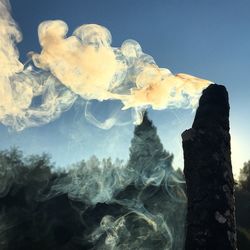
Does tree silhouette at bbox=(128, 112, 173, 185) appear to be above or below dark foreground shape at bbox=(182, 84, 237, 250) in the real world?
above

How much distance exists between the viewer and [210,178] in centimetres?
776

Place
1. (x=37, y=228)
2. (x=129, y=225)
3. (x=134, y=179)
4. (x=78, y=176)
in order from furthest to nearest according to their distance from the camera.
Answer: (x=37, y=228) < (x=129, y=225) < (x=78, y=176) < (x=134, y=179)

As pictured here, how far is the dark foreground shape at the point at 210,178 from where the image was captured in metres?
7.45

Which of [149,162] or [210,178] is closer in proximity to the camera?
[210,178]

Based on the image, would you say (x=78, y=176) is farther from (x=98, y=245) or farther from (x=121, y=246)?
(x=98, y=245)

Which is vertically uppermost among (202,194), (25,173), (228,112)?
(25,173)

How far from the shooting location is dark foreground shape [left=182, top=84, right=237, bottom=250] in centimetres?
745

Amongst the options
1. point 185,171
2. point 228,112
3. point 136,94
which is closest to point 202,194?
point 185,171

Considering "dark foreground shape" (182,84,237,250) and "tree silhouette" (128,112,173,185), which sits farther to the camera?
"tree silhouette" (128,112,173,185)

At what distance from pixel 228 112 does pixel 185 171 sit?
151cm

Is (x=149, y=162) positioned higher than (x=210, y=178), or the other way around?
(x=149, y=162)

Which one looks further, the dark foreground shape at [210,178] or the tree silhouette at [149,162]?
the tree silhouette at [149,162]

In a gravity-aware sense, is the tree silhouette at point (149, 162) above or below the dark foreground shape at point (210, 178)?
above

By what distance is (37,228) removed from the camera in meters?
36.9
